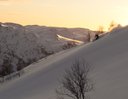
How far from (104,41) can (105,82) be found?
2795cm

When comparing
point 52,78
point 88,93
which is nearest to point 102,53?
point 52,78

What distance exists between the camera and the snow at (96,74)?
125 feet

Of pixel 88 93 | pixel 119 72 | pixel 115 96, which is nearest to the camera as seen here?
pixel 115 96

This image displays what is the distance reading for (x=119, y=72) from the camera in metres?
42.1

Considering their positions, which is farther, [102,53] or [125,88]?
[102,53]

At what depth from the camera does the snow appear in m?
38.2

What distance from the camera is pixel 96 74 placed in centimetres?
4638

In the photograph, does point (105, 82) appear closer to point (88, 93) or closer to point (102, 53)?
point (88, 93)

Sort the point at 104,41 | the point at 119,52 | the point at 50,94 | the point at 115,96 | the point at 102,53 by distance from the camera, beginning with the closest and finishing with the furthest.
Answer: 1. the point at 115,96
2. the point at 50,94
3. the point at 119,52
4. the point at 102,53
5. the point at 104,41

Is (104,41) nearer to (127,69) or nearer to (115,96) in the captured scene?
(127,69)

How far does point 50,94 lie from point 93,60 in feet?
43.4

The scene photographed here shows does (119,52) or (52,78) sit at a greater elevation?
(119,52)

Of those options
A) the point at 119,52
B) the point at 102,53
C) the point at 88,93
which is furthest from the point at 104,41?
the point at 88,93

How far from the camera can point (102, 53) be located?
2391 inches
